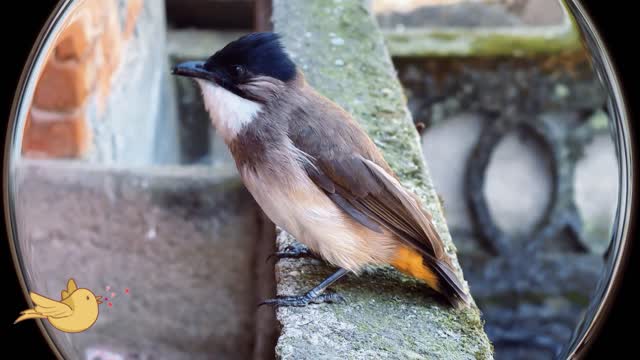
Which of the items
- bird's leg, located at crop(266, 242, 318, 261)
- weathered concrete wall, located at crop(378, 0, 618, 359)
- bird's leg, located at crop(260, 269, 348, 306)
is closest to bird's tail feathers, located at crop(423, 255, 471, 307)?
bird's leg, located at crop(260, 269, 348, 306)

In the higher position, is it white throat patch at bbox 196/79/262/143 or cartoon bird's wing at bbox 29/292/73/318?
white throat patch at bbox 196/79/262/143

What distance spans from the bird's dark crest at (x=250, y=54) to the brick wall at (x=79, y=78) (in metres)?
0.42

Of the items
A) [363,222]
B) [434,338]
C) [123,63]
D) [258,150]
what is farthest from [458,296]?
[123,63]

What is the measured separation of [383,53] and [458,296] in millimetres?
858

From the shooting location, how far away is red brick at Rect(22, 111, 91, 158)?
1924mm

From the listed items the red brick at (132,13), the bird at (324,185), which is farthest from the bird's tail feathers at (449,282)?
the red brick at (132,13)

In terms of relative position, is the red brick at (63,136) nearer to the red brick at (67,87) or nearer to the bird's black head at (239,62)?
the red brick at (67,87)

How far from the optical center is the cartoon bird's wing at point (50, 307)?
117 centimetres

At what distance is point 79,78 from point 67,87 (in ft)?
0.13

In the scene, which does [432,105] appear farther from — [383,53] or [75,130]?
[75,130]

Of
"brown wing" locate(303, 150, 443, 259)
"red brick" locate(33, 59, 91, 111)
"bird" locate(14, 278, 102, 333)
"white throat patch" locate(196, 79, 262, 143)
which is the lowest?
"bird" locate(14, 278, 102, 333)

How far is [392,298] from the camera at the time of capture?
4.62 feet

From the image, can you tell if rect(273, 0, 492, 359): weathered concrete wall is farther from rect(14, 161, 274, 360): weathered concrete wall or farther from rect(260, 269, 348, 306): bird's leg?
rect(14, 161, 274, 360): weathered concrete wall

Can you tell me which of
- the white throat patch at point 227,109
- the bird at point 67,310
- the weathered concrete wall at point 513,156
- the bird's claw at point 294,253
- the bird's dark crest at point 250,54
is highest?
the bird's dark crest at point 250,54
